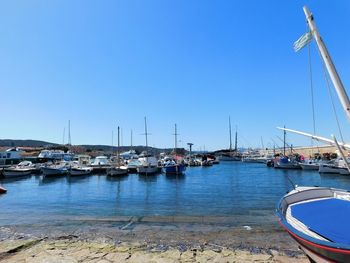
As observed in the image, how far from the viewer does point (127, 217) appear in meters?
20.3

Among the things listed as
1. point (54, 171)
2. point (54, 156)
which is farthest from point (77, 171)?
point (54, 156)

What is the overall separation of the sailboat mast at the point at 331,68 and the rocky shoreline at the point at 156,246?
201 inches

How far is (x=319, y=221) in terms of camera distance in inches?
356

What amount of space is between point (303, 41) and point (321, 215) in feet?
18.7

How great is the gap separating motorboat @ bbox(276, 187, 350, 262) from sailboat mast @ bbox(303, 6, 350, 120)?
9.69ft

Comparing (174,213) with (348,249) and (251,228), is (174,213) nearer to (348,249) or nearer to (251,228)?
(251,228)

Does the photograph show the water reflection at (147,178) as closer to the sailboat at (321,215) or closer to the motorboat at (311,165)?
the motorboat at (311,165)

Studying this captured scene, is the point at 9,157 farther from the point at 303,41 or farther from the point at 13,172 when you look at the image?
the point at 303,41

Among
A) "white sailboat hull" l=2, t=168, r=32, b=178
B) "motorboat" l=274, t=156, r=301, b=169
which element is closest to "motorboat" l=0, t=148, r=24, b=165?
"white sailboat hull" l=2, t=168, r=32, b=178

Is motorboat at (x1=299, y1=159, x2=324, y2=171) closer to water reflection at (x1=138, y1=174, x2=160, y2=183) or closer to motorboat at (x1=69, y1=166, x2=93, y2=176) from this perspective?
water reflection at (x1=138, y1=174, x2=160, y2=183)

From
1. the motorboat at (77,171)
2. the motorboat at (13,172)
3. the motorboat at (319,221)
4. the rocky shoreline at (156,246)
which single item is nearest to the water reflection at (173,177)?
the motorboat at (77,171)

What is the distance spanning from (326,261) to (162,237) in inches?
315

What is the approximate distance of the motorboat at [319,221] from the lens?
7.23m

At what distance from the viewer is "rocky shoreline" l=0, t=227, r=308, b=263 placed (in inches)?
402
